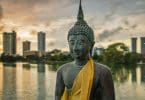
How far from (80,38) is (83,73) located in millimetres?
182

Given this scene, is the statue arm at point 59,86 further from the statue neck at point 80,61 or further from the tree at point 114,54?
the tree at point 114,54

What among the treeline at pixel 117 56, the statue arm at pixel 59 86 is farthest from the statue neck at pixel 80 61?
the treeline at pixel 117 56

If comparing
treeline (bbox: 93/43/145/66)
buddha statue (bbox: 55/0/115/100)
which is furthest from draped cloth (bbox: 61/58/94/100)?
treeline (bbox: 93/43/145/66)

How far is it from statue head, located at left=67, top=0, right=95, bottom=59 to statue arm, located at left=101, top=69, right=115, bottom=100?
0.14 metres

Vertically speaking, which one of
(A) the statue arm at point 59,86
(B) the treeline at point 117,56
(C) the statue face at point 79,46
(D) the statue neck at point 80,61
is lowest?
(B) the treeline at point 117,56

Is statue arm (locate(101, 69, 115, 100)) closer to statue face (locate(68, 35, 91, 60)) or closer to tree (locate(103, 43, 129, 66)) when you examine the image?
statue face (locate(68, 35, 91, 60))

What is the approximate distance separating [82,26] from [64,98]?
14.7 inches

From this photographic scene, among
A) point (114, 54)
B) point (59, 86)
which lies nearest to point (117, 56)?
point (114, 54)

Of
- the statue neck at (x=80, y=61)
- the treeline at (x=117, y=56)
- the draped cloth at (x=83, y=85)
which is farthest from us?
the treeline at (x=117, y=56)

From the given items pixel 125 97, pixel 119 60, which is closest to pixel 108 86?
pixel 125 97

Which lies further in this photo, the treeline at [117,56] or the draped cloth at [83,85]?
the treeline at [117,56]

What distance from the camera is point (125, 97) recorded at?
26.2 m

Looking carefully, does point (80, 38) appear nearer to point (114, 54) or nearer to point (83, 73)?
point (83, 73)

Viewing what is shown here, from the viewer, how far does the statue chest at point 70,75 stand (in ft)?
7.32
